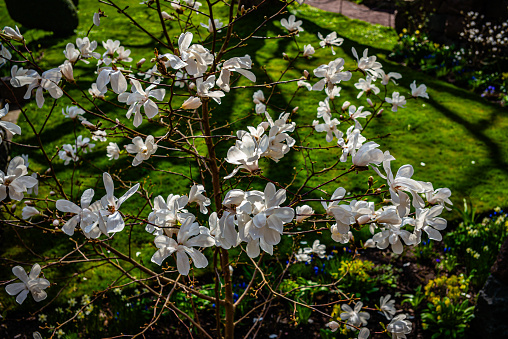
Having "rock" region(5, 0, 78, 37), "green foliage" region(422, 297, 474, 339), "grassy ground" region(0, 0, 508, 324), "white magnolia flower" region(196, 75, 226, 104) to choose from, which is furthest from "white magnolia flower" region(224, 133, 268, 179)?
"rock" region(5, 0, 78, 37)

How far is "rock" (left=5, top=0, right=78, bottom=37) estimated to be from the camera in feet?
21.4

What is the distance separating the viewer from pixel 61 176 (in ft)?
12.4

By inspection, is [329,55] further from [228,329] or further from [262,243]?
[262,243]

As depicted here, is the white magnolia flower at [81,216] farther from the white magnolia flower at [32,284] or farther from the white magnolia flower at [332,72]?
the white magnolia flower at [332,72]

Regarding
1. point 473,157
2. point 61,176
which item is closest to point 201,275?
point 61,176

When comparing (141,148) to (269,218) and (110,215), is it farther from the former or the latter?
(269,218)

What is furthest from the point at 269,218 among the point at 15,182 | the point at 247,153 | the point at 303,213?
the point at 15,182

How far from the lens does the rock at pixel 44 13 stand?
256 inches

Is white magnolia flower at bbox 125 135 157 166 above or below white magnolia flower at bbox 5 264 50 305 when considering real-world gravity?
above

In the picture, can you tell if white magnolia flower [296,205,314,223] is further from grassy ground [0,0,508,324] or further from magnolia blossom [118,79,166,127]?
grassy ground [0,0,508,324]

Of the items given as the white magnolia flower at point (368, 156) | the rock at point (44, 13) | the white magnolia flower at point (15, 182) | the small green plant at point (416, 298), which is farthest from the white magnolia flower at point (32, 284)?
the rock at point (44, 13)

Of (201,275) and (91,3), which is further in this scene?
(91,3)

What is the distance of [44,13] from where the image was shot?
21.7 feet

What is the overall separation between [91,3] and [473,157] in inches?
304
